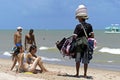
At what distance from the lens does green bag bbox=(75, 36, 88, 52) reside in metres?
10.7

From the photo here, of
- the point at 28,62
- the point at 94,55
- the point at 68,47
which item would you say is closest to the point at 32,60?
the point at 28,62

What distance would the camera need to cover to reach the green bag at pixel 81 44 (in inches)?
423

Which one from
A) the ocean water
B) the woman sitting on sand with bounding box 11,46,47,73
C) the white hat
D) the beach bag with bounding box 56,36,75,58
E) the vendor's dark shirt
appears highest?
the white hat

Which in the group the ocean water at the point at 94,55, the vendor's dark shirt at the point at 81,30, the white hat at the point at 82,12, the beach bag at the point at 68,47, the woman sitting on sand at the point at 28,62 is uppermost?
the white hat at the point at 82,12

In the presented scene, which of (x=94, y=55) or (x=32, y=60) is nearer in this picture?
(x=32, y=60)

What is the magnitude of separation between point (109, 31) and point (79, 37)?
88.1 meters

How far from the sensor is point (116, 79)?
1264 cm

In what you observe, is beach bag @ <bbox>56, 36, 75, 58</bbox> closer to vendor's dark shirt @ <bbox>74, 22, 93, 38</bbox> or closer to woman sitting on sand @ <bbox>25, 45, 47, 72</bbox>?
vendor's dark shirt @ <bbox>74, 22, 93, 38</bbox>

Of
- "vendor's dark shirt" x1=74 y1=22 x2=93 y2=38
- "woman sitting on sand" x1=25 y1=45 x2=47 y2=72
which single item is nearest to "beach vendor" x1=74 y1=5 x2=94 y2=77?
"vendor's dark shirt" x1=74 y1=22 x2=93 y2=38

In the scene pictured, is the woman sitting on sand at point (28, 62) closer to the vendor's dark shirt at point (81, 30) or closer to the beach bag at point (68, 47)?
the beach bag at point (68, 47)

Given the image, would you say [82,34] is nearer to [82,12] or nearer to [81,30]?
[81,30]

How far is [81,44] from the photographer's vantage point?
10742mm

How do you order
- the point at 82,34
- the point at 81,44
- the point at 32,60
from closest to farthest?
the point at 81,44
the point at 82,34
the point at 32,60

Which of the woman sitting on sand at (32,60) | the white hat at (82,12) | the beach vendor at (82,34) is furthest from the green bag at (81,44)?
the woman sitting on sand at (32,60)
